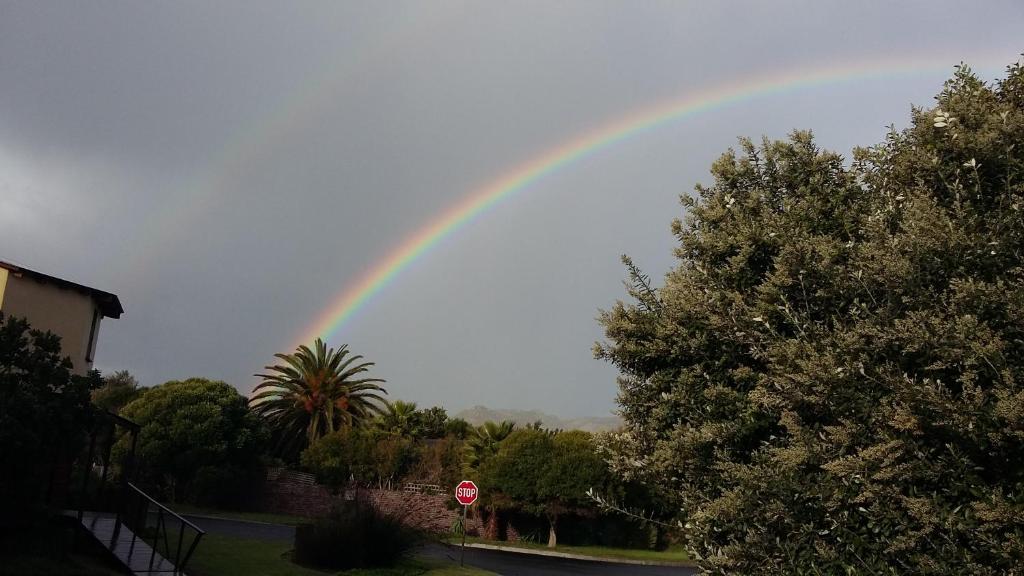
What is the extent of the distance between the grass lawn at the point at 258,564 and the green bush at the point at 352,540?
46 centimetres

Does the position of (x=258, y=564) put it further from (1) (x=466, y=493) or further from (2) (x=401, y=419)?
(2) (x=401, y=419)

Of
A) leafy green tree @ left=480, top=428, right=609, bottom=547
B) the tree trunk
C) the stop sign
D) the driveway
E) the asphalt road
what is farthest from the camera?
the tree trunk

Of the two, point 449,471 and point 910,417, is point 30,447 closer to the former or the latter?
point 910,417

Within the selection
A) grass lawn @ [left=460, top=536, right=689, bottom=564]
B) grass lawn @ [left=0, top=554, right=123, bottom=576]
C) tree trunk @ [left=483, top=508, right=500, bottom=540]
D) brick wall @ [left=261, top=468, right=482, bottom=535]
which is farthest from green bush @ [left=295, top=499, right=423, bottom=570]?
tree trunk @ [left=483, top=508, right=500, bottom=540]

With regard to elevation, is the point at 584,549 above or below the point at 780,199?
below

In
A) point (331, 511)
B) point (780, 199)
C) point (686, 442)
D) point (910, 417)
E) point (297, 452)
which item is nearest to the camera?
point (910, 417)

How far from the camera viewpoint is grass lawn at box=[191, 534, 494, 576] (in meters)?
18.7

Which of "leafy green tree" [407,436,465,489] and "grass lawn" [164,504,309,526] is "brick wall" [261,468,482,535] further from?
"grass lawn" [164,504,309,526]

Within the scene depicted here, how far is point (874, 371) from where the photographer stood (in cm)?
700

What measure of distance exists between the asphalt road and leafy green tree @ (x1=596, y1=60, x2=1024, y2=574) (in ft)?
59.2

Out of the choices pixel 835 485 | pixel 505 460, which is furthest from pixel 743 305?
pixel 505 460

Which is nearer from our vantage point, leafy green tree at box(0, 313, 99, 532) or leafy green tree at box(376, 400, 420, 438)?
leafy green tree at box(0, 313, 99, 532)

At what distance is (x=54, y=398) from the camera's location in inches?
600

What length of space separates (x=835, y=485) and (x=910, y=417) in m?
1.19
